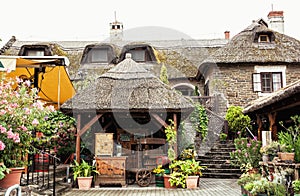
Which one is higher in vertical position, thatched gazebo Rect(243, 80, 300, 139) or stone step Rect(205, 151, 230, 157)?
thatched gazebo Rect(243, 80, 300, 139)

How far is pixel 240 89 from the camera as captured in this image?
17.2 meters

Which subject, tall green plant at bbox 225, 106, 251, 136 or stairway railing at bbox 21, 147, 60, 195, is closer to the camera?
stairway railing at bbox 21, 147, 60, 195

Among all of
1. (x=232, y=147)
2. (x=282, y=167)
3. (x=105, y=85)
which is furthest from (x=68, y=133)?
(x=282, y=167)

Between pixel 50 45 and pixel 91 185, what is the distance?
1102 centimetres

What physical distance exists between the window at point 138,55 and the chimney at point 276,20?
312 inches

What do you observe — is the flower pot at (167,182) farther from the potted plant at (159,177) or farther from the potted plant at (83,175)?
the potted plant at (83,175)

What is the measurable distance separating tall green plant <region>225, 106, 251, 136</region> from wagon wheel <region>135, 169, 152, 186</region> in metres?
5.96

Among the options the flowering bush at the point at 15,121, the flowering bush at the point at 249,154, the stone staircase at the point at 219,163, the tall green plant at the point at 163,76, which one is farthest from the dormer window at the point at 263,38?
the flowering bush at the point at 15,121

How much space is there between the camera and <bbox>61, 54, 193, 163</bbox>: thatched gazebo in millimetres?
10453

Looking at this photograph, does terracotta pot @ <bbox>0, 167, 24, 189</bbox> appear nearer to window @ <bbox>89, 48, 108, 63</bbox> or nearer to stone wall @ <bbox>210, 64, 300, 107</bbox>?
stone wall @ <bbox>210, 64, 300, 107</bbox>

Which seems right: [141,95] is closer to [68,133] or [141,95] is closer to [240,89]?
[68,133]

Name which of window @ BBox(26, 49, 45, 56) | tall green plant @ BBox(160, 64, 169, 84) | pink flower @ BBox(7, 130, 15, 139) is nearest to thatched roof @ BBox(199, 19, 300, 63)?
tall green plant @ BBox(160, 64, 169, 84)

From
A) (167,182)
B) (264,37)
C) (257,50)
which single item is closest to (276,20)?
(264,37)

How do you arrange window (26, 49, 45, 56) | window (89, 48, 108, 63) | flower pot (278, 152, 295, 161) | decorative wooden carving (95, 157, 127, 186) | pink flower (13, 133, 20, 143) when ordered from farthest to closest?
window (89, 48, 108, 63) < window (26, 49, 45, 56) < decorative wooden carving (95, 157, 127, 186) < flower pot (278, 152, 295, 161) < pink flower (13, 133, 20, 143)
